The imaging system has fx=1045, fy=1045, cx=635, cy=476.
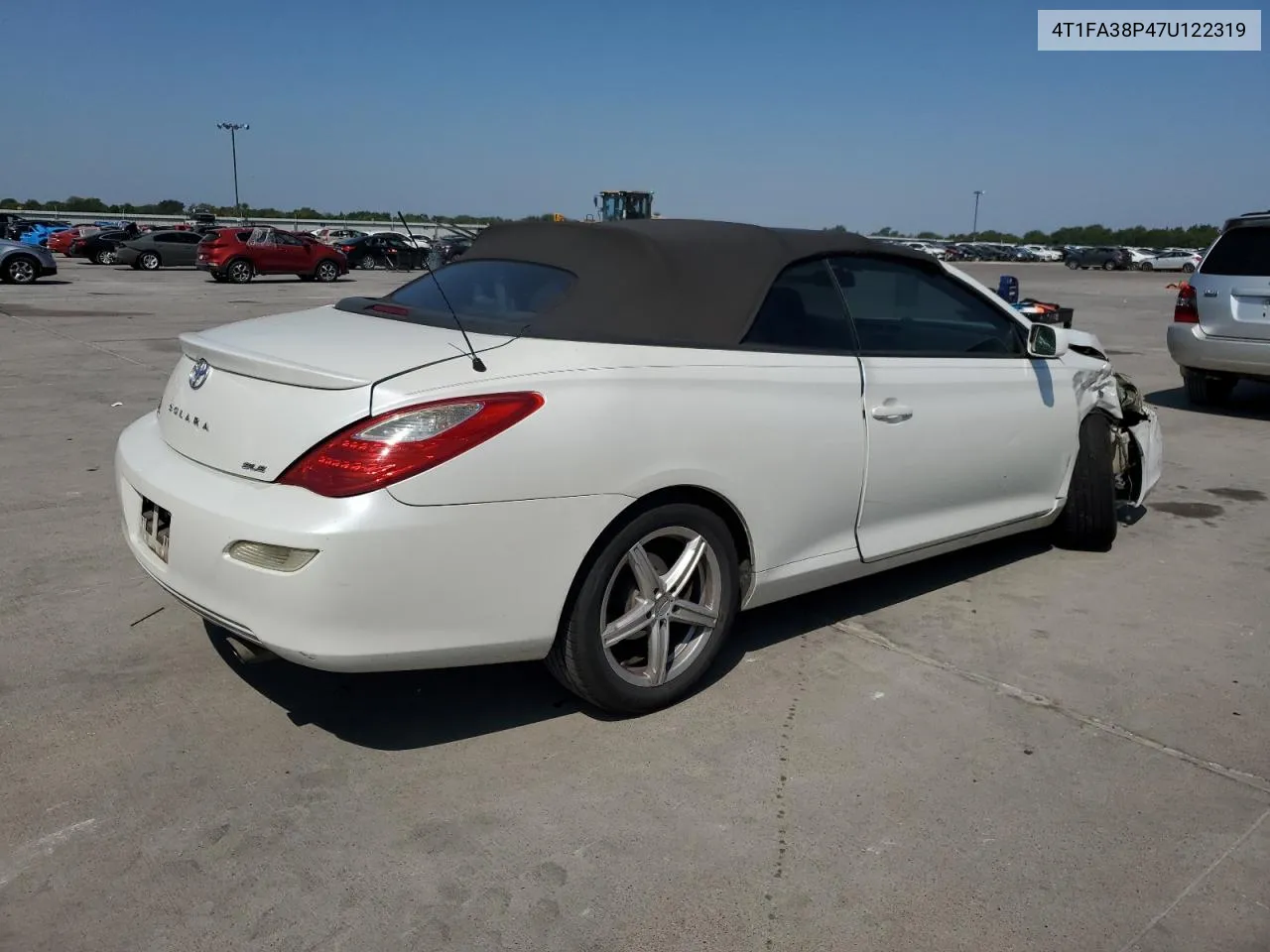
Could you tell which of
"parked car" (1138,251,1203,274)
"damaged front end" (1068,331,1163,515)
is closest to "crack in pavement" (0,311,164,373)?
"damaged front end" (1068,331,1163,515)

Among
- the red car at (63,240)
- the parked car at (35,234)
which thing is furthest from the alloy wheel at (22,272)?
the parked car at (35,234)

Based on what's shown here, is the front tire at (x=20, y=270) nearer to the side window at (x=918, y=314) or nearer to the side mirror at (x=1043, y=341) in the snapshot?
the side window at (x=918, y=314)

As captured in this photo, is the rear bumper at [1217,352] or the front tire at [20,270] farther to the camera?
the front tire at [20,270]

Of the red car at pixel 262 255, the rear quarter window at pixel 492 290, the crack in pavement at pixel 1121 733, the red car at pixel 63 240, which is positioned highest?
the red car at pixel 63 240

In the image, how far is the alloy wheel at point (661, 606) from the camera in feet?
10.8

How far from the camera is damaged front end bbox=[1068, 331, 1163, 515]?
Answer: 17.0ft

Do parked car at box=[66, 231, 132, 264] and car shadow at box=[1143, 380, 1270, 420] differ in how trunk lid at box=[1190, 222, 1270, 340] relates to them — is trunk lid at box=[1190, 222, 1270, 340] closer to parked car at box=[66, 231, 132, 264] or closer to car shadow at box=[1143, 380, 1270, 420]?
car shadow at box=[1143, 380, 1270, 420]

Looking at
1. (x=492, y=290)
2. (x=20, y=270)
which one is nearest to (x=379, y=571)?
(x=492, y=290)

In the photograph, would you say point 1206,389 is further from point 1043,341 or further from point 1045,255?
point 1045,255

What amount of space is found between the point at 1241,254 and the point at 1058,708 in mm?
7066

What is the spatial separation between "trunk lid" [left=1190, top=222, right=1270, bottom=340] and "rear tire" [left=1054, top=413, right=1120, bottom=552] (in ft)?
15.5

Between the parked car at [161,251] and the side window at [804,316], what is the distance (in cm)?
3360

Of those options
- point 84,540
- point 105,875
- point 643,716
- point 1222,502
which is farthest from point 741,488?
point 1222,502

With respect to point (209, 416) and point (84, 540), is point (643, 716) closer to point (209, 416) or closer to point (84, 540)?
point (209, 416)
